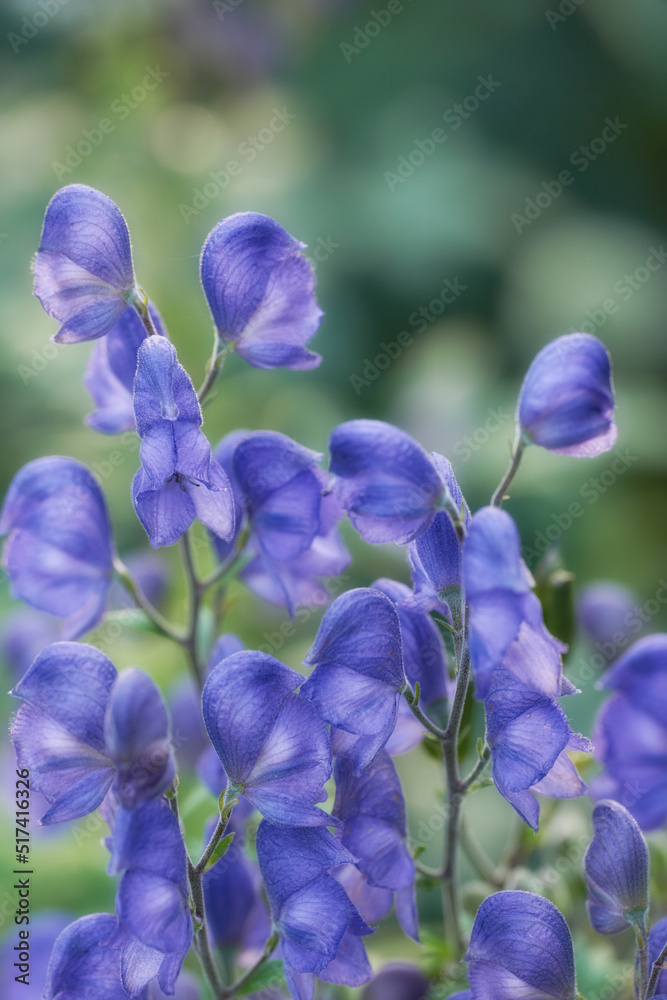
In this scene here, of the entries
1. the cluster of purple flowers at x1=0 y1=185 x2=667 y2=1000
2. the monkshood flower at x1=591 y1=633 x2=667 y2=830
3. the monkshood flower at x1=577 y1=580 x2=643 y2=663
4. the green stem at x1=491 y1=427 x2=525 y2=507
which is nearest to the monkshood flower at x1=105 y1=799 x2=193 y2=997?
the cluster of purple flowers at x1=0 y1=185 x2=667 y2=1000

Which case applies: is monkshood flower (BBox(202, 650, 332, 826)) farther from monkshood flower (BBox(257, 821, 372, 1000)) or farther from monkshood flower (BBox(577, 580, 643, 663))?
monkshood flower (BBox(577, 580, 643, 663))

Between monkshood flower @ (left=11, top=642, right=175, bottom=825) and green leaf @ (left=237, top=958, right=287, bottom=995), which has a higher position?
monkshood flower @ (left=11, top=642, right=175, bottom=825)

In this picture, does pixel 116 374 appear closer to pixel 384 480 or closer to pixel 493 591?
pixel 384 480

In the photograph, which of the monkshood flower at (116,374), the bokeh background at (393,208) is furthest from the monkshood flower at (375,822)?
the bokeh background at (393,208)

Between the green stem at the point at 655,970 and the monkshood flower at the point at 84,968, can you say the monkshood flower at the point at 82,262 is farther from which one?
the green stem at the point at 655,970

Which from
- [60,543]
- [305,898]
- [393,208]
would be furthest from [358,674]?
[393,208]

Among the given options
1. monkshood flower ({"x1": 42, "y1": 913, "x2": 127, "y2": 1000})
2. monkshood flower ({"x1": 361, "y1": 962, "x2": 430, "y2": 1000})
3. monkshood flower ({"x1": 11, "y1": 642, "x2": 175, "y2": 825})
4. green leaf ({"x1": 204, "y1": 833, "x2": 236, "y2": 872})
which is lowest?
monkshood flower ({"x1": 42, "y1": 913, "x2": 127, "y2": 1000})

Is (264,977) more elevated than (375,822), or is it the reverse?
(375,822)
